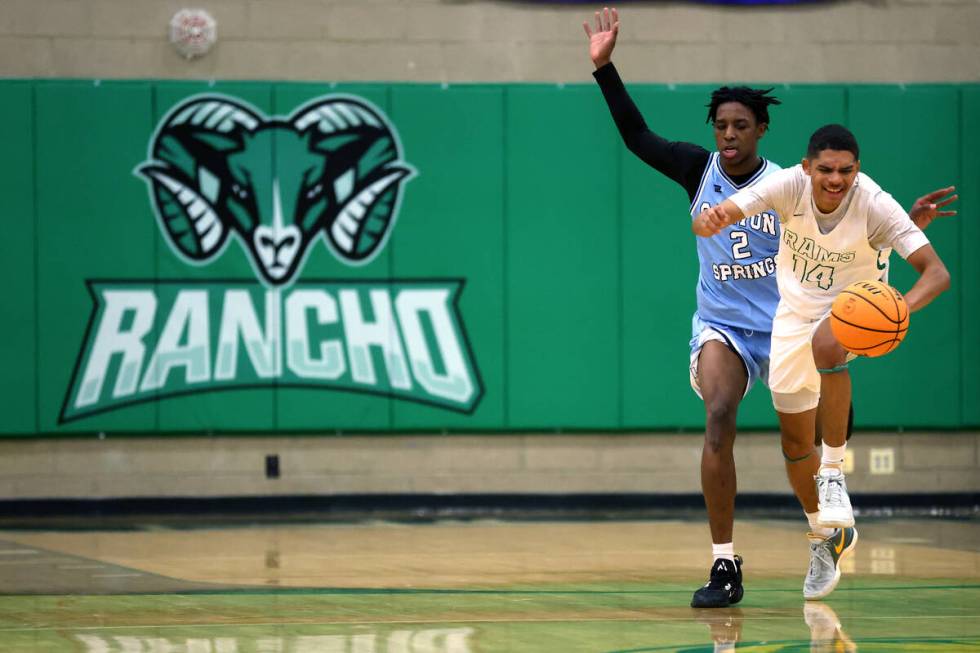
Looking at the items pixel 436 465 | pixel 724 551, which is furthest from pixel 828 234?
pixel 436 465

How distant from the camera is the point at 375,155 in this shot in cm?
1128

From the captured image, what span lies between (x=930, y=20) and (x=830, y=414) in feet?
21.1

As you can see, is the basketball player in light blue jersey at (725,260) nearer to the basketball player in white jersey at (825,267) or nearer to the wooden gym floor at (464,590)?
the basketball player in white jersey at (825,267)

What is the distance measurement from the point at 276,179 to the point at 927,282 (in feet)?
20.3

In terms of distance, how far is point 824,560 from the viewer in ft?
21.1

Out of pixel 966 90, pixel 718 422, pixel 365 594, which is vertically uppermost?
pixel 966 90

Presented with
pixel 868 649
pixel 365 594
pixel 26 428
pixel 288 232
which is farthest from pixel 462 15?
pixel 868 649

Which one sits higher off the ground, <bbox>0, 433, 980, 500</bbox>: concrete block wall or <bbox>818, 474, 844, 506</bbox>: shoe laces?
<bbox>818, 474, 844, 506</bbox>: shoe laces

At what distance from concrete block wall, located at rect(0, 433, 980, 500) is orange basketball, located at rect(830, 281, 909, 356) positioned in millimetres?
5778

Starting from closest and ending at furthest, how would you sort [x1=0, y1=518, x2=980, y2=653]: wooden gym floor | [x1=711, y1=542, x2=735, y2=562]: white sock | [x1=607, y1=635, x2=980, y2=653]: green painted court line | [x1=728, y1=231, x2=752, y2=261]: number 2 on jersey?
[x1=607, y1=635, x2=980, y2=653]: green painted court line
[x1=0, y1=518, x2=980, y2=653]: wooden gym floor
[x1=711, y1=542, x2=735, y2=562]: white sock
[x1=728, y1=231, x2=752, y2=261]: number 2 on jersey

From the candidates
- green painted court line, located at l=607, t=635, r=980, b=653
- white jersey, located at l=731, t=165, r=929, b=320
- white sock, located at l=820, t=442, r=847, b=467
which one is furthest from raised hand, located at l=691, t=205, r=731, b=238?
green painted court line, located at l=607, t=635, r=980, b=653

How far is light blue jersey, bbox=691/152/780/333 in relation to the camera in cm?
668

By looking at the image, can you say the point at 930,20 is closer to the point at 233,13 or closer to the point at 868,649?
the point at 233,13

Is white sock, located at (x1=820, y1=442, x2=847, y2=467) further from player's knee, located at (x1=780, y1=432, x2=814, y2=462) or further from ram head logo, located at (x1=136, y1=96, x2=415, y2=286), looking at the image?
ram head logo, located at (x1=136, y1=96, x2=415, y2=286)
